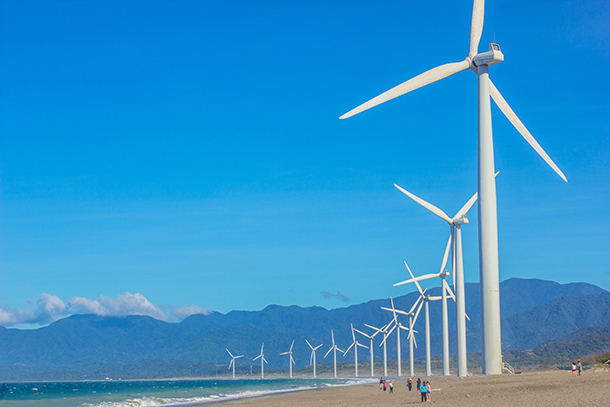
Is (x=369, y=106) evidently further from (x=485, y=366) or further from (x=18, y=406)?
(x=18, y=406)

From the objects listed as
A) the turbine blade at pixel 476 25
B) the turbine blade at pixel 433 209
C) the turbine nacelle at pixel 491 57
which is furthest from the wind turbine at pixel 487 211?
the turbine blade at pixel 433 209

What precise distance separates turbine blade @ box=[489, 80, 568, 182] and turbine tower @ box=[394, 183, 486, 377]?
17366mm

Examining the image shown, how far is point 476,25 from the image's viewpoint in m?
34.3

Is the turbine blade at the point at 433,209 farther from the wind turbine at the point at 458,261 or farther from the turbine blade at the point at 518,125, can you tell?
the turbine blade at the point at 518,125

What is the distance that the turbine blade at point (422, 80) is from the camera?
3192 cm

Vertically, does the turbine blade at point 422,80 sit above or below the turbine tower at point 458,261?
above

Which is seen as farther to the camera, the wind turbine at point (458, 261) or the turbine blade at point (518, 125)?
the wind turbine at point (458, 261)

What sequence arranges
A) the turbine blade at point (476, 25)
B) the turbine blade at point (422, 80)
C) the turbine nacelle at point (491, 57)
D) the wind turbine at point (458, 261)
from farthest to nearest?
the wind turbine at point (458, 261)
the turbine blade at point (476, 25)
the turbine blade at point (422, 80)
the turbine nacelle at point (491, 57)

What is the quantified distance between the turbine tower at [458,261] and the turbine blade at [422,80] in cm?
1794

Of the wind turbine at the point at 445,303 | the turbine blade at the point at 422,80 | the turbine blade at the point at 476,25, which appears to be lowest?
the wind turbine at the point at 445,303

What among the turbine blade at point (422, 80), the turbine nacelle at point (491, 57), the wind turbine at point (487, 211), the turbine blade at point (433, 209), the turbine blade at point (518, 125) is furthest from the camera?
the turbine blade at point (433, 209)

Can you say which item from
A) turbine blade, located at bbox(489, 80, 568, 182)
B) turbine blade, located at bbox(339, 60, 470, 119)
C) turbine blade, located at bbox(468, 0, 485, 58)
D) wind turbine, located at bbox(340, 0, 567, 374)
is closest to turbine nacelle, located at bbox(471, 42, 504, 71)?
wind turbine, located at bbox(340, 0, 567, 374)

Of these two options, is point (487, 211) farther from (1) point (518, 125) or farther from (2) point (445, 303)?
(2) point (445, 303)

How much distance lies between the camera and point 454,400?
122 ft
